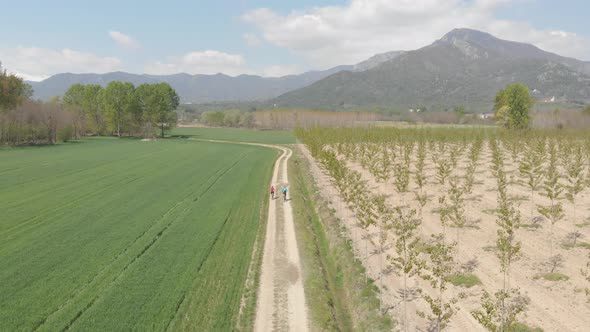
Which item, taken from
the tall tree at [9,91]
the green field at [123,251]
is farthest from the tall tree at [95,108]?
the green field at [123,251]

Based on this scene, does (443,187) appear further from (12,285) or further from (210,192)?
(12,285)

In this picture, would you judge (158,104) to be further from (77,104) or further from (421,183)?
(421,183)

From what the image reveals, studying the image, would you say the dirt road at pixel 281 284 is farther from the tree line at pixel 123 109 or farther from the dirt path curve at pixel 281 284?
the tree line at pixel 123 109

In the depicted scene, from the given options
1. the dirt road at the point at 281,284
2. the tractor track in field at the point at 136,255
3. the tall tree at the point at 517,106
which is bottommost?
the dirt road at the point at 281,284

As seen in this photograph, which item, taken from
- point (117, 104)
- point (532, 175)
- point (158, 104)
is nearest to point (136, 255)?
point (532, 175)

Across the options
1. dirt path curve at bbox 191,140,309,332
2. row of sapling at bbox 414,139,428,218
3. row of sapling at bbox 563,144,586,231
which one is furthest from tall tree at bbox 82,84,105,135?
row of sapling at bbox 563,144,586,231

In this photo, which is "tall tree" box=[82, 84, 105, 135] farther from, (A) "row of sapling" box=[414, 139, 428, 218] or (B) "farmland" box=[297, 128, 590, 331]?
(B) "farmland" box=[297, 128, 590, 331]
